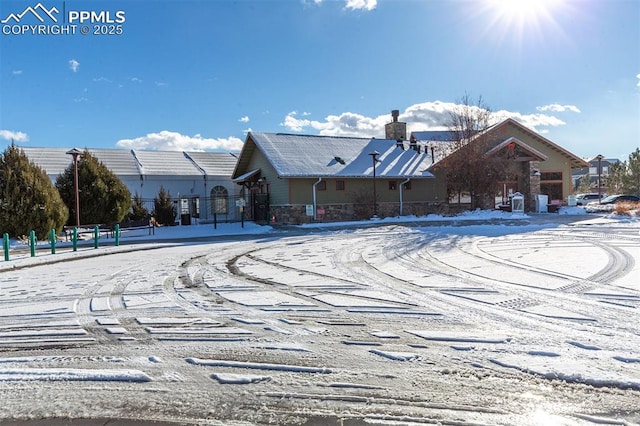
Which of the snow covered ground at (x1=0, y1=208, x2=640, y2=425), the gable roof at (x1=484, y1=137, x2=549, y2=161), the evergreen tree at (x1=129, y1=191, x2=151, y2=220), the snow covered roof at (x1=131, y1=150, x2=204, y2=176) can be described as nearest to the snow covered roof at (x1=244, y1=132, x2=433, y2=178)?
the gable roof at (x1=484, y1=137, x2=549, y2=161)

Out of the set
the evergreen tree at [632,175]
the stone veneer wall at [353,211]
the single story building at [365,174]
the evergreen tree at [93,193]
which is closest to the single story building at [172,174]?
the single story building at [365,174]

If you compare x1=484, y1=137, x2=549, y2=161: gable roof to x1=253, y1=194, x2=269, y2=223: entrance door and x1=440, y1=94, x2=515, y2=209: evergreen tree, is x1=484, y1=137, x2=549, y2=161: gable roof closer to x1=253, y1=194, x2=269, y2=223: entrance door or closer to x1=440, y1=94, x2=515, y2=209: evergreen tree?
x1=440, y1=94, x2=515, y2=209: evergreen tree

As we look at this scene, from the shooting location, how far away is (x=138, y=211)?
84.9 feet

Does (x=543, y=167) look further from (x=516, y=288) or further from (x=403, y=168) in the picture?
(x=516, y=288)

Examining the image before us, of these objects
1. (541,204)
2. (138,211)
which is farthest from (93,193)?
(541,204)

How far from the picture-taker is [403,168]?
2795 cm

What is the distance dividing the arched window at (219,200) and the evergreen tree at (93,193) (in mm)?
8445

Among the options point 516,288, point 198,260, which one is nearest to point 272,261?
point 198,260

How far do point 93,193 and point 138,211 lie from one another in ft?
12.8

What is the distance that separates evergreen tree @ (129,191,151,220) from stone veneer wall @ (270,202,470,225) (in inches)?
297

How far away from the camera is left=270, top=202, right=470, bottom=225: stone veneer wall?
24.6m

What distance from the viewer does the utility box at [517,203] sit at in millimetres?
25587

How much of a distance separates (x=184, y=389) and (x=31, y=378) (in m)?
1.49

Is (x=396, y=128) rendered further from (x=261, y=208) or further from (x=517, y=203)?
(x=261, y=208)
